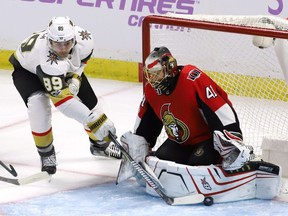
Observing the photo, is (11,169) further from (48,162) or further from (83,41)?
(83,41)

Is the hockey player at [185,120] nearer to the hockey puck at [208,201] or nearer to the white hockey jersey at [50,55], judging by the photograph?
the hockey puck at [208,201]

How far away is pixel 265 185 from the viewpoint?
164 inches

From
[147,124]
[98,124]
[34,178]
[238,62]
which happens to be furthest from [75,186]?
[238,62]

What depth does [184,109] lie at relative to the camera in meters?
4.16

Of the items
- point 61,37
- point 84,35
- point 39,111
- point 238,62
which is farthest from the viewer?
point 238,62

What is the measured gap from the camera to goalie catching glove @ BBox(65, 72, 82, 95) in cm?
446

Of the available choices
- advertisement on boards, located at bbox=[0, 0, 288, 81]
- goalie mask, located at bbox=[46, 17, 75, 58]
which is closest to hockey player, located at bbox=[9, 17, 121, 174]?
goalie mask, located at bbox=[46, 17, 75, 58]

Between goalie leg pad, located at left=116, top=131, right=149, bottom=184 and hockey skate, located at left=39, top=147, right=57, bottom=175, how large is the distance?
15.1 inches

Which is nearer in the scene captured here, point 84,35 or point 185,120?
point 185,120

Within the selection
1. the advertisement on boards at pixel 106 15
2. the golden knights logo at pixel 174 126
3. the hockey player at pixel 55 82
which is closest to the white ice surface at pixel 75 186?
the hockey player at pixel 55 82

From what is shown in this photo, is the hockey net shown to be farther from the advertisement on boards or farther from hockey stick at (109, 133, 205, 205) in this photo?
the advertisement on boards

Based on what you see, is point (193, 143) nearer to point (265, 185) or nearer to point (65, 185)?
point (265, 185)

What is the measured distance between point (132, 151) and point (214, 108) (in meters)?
0.46

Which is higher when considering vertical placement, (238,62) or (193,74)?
(193,74)
